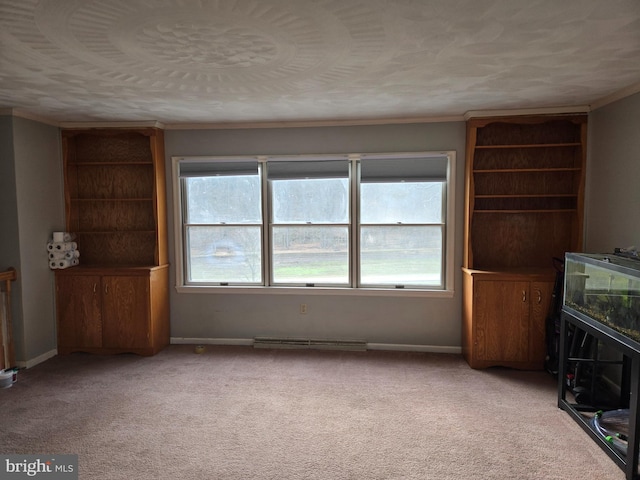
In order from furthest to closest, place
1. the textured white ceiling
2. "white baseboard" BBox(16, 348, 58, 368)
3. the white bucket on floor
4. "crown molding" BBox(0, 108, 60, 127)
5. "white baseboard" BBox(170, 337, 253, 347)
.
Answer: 1. "white baseboard" BBox(170, 337, 253, 347)
2. "white baseboard" BBox(16, 348, 58, 368)
3. "crown molding" BBox(0, 108, 60, 127)
4. the white bucket on floor
5. the textured white ceiling

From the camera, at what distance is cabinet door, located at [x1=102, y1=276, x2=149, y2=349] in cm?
395

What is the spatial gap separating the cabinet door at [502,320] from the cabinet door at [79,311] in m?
3.77

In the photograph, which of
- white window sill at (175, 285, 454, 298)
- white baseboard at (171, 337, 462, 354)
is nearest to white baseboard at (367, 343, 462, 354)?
white baseboard at (171, 337, 462, 354)

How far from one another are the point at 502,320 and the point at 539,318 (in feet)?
1.04

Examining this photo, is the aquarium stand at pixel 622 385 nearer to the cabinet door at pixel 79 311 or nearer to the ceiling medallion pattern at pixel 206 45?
the ceiling medallion pattern at pixel 206 45

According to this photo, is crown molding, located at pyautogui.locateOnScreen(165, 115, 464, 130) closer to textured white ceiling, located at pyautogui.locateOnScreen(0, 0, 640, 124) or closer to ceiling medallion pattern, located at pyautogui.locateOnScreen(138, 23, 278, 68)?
textured white ceiling, located at pyautogui.locateOnScreen(0, 0, 640, 124)

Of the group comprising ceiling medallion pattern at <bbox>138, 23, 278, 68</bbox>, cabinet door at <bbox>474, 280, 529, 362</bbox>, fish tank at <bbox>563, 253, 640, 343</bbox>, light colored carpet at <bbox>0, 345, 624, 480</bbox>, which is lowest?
light colored carpet at <bbox>0, 345, 624, 480</bbox>

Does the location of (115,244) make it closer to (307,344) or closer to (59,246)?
(59,246)

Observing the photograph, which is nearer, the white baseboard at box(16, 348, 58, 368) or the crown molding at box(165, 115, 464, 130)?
the white baseboard at box(16, 348, 58, 368)

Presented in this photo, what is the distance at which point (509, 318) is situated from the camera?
3553 millimetres

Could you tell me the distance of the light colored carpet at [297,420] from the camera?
2256mm

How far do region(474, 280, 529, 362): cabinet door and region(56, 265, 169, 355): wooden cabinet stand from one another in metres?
3.23

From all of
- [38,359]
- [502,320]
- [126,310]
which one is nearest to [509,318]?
[502,320]

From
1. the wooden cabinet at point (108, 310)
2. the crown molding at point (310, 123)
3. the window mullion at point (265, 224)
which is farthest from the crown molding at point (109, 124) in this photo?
the wooden cabinet at point (108, 310)
